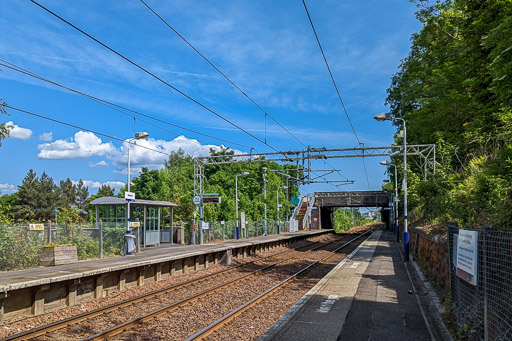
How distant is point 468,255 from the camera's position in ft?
21.0

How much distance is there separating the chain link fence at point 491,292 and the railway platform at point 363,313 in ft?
4.13

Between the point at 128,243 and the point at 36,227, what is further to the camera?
the point at 128,243

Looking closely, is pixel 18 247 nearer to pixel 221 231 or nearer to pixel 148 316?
pixel 148 316

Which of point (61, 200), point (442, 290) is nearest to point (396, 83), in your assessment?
point (442, 290)

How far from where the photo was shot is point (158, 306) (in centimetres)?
1143

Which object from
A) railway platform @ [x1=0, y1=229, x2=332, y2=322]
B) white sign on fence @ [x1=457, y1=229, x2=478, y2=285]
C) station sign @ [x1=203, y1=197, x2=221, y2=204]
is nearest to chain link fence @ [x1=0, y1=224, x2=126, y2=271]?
railway platform @ [x1=0, y1=229, x2=332, y2=322]

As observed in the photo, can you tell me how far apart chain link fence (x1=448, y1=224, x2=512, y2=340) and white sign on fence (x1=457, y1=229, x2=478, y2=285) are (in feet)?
0.32

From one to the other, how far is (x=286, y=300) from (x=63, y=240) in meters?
10.0

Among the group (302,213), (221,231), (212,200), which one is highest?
(212,200)

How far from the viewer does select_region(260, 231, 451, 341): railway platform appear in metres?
7.83

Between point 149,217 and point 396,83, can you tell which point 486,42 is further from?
point 396,83

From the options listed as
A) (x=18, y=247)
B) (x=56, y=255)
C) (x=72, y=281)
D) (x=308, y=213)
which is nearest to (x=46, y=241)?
(x=56, y=255)

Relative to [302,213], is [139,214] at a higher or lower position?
higher

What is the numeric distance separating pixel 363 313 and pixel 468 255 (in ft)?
12.2
